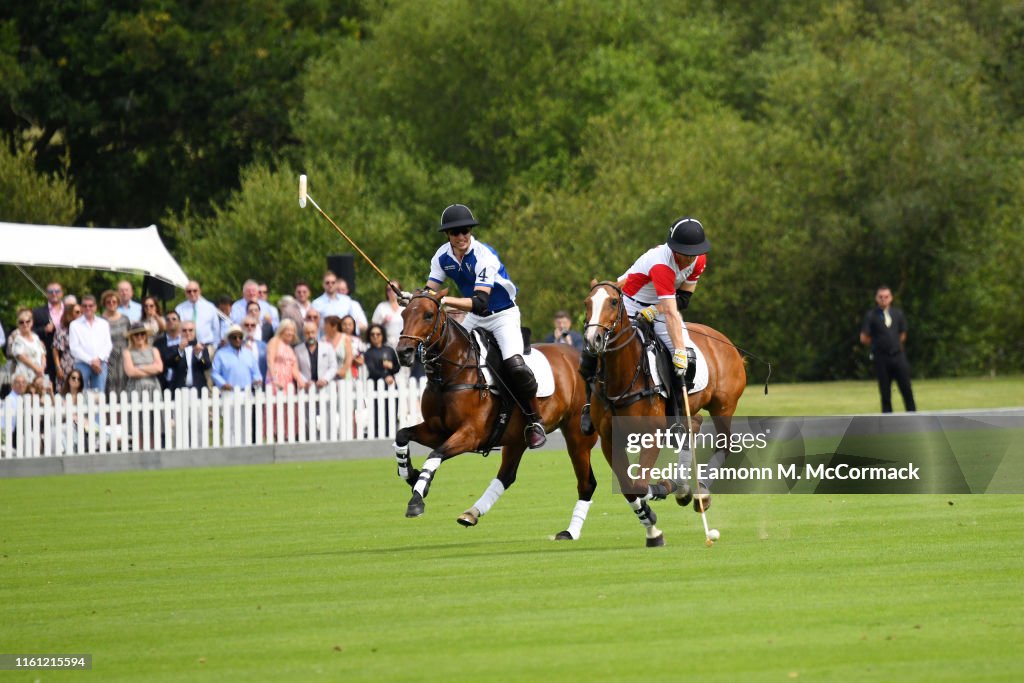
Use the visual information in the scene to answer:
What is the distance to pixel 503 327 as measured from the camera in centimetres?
1486

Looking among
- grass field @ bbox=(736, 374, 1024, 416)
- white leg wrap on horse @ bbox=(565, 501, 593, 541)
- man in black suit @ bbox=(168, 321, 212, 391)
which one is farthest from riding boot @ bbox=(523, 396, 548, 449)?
grass field @ bbox=(736, 374, 1024, 416)

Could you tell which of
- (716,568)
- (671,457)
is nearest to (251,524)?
(671,457)

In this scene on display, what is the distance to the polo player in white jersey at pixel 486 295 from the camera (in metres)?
14.3

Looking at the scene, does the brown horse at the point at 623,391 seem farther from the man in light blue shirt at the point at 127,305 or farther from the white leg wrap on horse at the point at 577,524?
the man in light blue shirt at the point at 127,305

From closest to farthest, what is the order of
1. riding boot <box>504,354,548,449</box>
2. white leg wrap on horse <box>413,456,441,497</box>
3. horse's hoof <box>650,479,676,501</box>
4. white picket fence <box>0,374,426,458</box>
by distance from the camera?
horse's hoof <box>650,479,676,501</box>, white leg wrap on horse <box>413,456,441,497</box>, riding boot <box>504,354,548,449</box>, white picket fence <box>0,374,426,458</box>

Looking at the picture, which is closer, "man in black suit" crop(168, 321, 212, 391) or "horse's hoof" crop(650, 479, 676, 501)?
"horse's hoof" crop(650, 479, 676, 501)

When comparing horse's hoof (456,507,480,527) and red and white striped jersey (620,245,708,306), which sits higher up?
red and white striped jersey (620,245,708,306)

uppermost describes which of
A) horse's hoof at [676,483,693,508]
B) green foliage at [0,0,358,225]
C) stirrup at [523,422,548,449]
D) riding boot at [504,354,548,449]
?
green foliage at [0,0,358,225]

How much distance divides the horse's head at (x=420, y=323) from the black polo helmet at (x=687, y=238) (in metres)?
1.85

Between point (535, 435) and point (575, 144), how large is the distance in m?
45.7

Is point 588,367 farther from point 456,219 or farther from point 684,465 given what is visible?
point 456,219

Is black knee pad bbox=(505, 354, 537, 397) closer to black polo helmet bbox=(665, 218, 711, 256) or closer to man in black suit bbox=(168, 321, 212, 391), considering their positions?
black polo helmet bbox=(665, 218, 711, 256)

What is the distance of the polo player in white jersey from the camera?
14.3 m

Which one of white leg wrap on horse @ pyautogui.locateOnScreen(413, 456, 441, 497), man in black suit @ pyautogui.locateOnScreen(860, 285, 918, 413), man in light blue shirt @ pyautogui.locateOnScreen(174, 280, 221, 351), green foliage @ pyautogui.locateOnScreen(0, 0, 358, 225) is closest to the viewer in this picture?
white leg wrap on horse @ pyautogui.locateOnScreen(413, 456, 441, 497)
